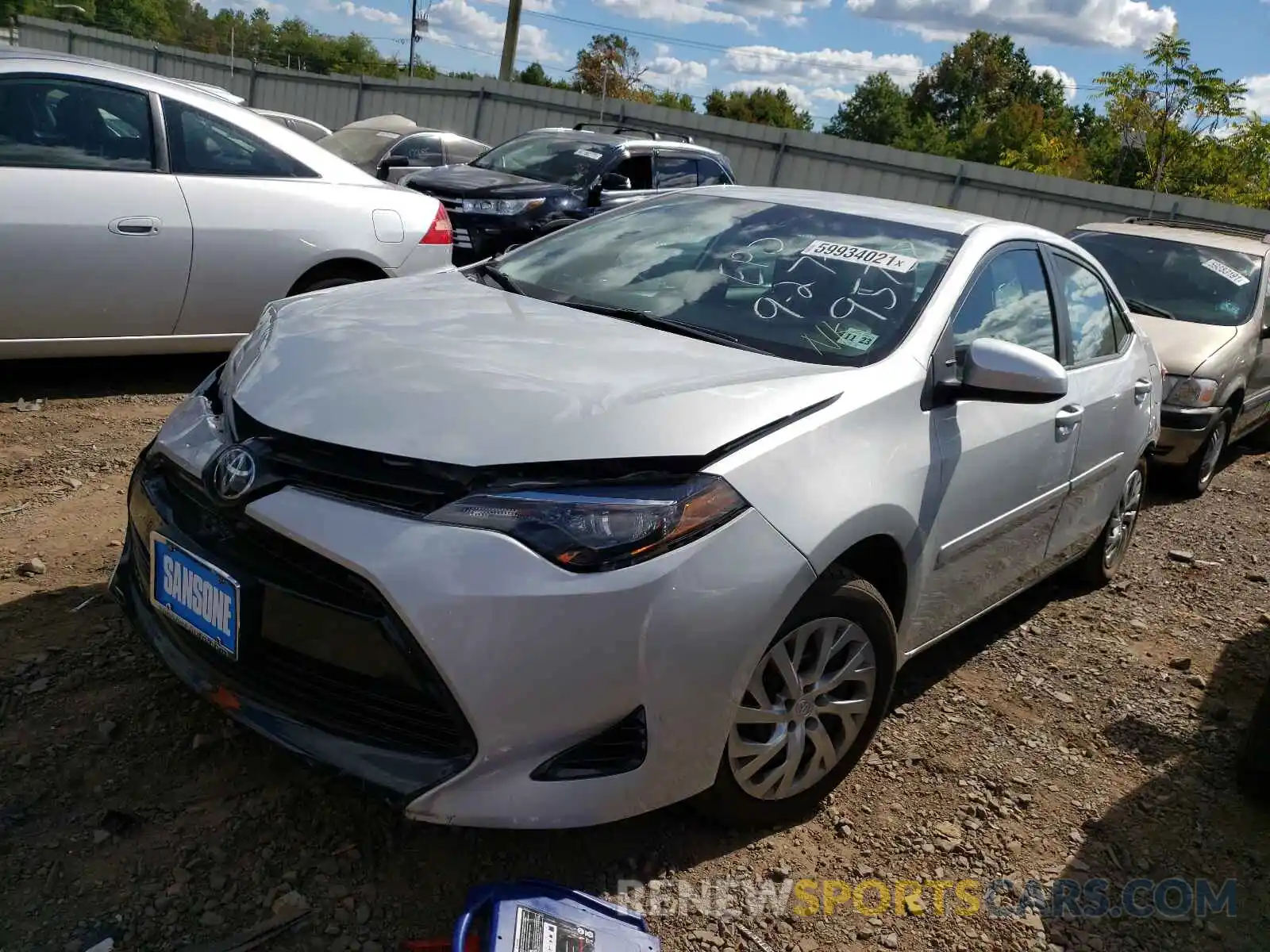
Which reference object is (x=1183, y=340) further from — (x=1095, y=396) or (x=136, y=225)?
(x=136, y=225)

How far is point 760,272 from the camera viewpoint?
315 cm

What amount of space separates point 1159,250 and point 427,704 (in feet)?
23.2

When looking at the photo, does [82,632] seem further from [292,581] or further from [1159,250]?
[1159,250]

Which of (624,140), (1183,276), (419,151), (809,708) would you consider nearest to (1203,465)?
(1183,276)

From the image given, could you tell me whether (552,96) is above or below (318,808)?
above

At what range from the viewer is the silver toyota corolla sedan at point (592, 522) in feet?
6.58

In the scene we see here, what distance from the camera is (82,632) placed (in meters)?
3.03

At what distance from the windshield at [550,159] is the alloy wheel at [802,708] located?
7.16 meters

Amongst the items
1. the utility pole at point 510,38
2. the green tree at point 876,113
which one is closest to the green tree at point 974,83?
the green tree at point 876,113

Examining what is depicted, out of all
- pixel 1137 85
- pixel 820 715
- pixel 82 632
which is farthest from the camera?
pixel 1137 85

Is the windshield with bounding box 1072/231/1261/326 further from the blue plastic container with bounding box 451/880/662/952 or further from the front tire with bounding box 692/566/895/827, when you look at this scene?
the blue plastic container with bounding box 451/880/662/952

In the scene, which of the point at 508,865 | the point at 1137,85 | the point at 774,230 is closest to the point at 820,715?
the point at 508,865

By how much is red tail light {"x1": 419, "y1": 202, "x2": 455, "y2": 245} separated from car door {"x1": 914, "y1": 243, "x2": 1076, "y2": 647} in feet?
10.6

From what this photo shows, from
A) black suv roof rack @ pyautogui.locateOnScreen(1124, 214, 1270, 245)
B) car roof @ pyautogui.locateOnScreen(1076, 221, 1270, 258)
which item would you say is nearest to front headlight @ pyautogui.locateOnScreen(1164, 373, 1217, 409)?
car roof @ pyautogui.locateOnScreen(1076, 221, 1270, 258)
